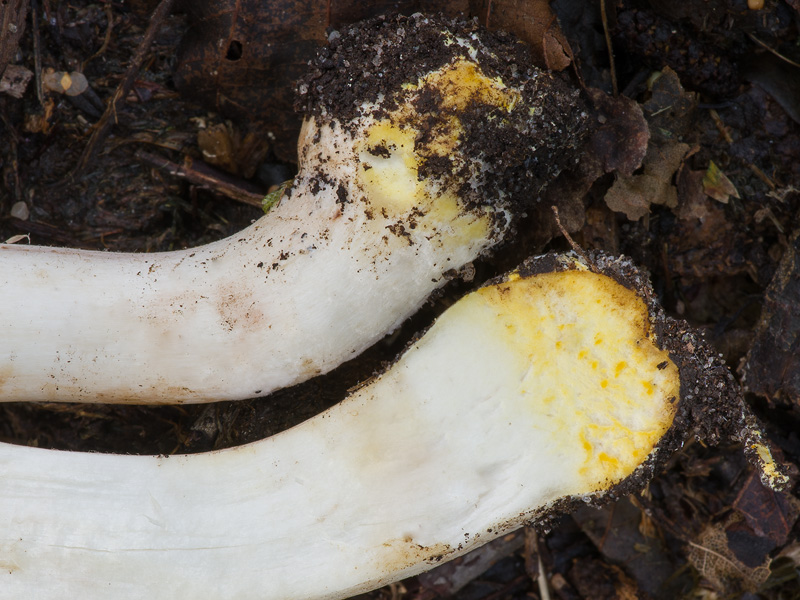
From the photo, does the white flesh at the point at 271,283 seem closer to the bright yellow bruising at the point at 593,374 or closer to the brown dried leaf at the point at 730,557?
the bright yellow bruising at the point at 593,374

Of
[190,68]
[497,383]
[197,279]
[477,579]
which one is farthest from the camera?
[477,579]

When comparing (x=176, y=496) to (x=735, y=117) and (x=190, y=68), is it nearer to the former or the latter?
(x=190, y=68)

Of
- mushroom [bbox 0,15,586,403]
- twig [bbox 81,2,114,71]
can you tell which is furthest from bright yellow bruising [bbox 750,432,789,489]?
twig [bbox 81,2,114,71]

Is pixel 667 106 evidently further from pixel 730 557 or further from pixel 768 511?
pixel 730 557

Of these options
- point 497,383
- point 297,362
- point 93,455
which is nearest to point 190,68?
point 297,362

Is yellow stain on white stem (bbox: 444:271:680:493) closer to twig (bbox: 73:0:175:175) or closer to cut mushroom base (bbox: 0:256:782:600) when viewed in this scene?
cut mushroom base (bbox: 0:256:782:600)

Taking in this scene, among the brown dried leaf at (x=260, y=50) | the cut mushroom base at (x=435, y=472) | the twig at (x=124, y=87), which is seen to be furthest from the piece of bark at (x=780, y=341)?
A: the twig at (x=124, y=87)

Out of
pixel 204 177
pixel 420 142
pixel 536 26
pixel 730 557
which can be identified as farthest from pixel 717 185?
pixel 204 177
